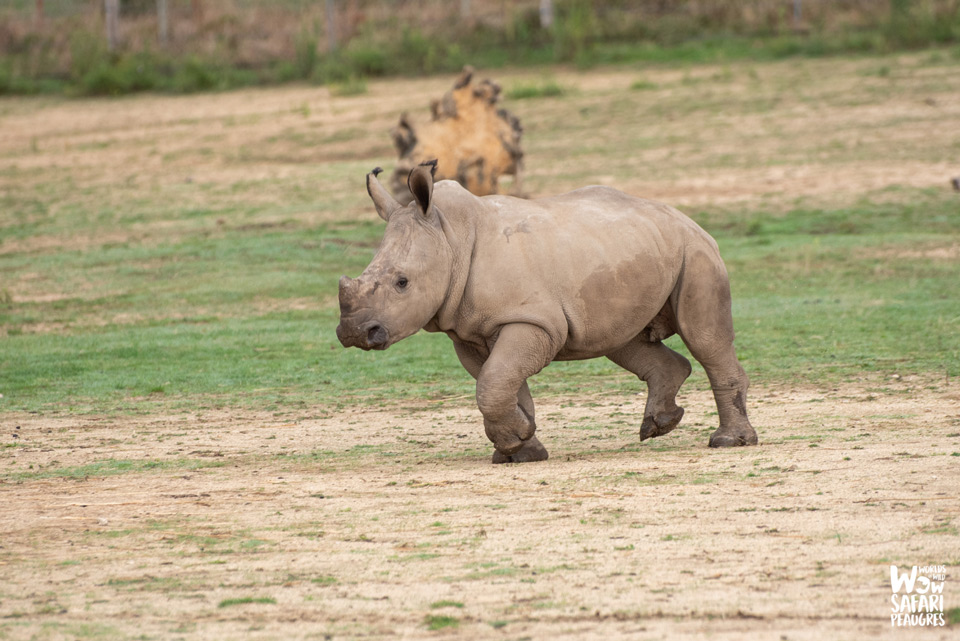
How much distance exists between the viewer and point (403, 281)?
7.54 metres

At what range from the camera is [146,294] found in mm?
15578

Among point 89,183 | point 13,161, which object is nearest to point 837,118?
point 89,183

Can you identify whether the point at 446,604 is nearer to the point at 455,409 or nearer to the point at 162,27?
the point at 455,409

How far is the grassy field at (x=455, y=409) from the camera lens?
17.6 ft

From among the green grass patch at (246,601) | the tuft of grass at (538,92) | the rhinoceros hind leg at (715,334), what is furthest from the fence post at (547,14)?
the green grass patch at (246,601)

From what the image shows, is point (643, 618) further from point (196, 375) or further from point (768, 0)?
point (768, 0)

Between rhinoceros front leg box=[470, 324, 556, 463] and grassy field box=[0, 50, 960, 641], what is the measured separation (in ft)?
0.75

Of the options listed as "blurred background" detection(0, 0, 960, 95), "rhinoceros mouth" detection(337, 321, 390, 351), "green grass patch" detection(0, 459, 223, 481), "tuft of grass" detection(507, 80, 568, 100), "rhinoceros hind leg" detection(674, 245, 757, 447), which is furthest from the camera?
"blurred background" detection(0, 0, 960, 95)

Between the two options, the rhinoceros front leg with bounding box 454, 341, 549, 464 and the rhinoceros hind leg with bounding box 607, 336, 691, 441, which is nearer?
the rhinoceros front leg with bounding box 454, 341, 549, 464

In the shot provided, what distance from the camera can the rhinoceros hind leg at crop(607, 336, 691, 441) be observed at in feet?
27.5

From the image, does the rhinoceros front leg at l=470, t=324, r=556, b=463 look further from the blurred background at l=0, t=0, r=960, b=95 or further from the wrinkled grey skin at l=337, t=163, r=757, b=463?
the blurred background at l=0, t=0, r=960, b=95

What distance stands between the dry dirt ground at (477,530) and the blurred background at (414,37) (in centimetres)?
1892

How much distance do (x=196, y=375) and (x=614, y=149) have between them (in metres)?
11.7

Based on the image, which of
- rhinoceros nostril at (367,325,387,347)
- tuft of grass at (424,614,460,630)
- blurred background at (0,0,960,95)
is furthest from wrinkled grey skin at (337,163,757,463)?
blurred background at (0,0,960,95)
